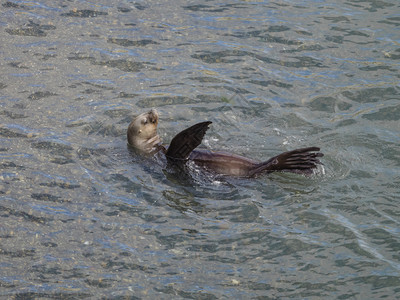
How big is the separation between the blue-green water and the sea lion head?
0.20 m

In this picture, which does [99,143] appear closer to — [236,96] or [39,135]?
[39,135]

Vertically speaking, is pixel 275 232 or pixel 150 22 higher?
pixel 150 22

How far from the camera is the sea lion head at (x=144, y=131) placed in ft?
26.9

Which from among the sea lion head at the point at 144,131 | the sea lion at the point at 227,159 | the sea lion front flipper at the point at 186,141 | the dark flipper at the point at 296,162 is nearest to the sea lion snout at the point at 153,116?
the sea lion head at the point at 144,131

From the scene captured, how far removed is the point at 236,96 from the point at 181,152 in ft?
6.63

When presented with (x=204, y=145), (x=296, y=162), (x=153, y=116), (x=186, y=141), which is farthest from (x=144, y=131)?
(x=296, y=162)

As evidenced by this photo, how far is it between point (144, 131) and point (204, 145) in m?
0.83

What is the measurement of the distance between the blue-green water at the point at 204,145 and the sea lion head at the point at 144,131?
204 millimetres

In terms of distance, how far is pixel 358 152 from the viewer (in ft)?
25.8

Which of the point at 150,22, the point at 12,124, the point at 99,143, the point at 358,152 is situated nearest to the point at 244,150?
the point at 358,152

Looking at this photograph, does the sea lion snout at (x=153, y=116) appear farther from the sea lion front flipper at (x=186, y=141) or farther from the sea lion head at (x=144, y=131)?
the sea lion front flipper at (x=186, y=141)

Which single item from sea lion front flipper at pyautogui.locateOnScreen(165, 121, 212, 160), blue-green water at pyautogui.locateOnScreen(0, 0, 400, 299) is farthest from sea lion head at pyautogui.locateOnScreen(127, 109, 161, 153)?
sea lion front flipper at pyautogui.locateOnScreen(165, 121, 212, 160)

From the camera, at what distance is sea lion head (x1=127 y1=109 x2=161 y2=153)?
8203mm

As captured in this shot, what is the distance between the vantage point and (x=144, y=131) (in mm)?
8195
